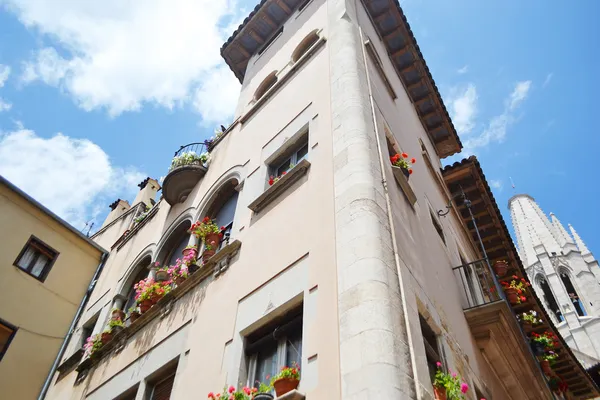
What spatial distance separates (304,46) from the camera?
12.1 meters

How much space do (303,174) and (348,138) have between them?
94cm

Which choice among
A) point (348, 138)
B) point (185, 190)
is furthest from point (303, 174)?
point (185, 190)

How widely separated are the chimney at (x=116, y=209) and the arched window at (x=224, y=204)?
10172 mm

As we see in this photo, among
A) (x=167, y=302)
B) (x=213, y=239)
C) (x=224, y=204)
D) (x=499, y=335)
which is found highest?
(x=224, y=204)

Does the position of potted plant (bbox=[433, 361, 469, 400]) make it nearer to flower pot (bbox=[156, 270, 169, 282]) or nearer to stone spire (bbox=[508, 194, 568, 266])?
flower pot (bbox=[156, 270, 169, 282])

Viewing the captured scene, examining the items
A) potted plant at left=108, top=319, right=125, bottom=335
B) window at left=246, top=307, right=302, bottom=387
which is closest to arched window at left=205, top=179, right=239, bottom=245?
potted plant at left=108, top=319, right=125, bottom=335

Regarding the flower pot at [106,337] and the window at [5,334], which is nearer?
the flower pot at [106,337]

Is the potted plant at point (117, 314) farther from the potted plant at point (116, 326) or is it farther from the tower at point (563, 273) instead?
the tower at point (563, 273)

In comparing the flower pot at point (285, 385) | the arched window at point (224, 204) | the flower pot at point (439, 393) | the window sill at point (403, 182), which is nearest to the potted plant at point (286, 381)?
the flower pot at point (285, 385)

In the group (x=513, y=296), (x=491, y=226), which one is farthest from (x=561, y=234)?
(x=513, y=296)

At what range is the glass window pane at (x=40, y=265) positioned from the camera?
511 inches

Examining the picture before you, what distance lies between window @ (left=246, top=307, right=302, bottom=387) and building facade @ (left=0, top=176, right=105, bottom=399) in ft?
24.5

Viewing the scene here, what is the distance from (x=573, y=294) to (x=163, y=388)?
6587 centimetres

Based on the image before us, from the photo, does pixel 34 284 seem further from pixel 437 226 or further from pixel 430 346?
pixel 430 346
